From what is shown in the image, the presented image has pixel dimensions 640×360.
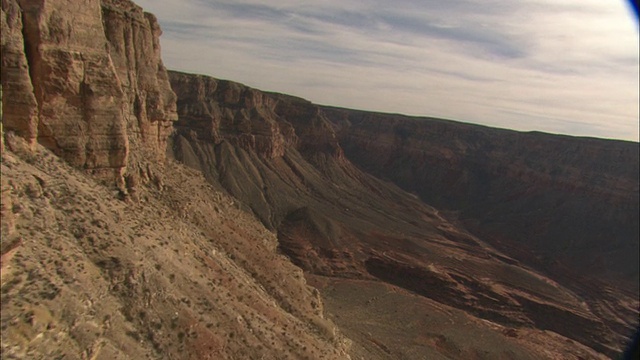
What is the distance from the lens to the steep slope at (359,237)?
164 ft

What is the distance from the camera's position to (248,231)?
112ft

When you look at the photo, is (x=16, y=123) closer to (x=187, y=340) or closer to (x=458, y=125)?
(x=187, y=340)

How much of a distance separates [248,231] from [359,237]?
34.2 metres

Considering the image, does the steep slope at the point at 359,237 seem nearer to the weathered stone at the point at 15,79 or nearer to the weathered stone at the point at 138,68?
the weathered stone at the point at 138,68

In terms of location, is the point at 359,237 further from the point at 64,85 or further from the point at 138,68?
the point at 64,85

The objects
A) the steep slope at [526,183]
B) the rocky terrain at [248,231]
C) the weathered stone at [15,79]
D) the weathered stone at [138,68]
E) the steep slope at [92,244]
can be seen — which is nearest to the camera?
the steep slope at [92,244]

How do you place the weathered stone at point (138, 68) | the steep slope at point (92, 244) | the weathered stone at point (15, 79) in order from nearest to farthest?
the steep slope at point (92, 244)
the weathered stone at point (15, 79)
the weathered stone at point (138, 68)

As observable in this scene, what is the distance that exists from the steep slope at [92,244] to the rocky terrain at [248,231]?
0.08m

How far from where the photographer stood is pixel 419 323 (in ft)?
135

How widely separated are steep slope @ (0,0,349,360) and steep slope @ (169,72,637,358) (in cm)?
1271

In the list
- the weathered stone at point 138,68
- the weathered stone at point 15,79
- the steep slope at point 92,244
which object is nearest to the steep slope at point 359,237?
the steep slope at point 92,244

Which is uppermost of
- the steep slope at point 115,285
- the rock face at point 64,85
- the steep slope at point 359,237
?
the rock face at point 64,85

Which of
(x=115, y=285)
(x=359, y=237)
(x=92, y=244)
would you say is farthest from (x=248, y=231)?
(x=359, y=237)

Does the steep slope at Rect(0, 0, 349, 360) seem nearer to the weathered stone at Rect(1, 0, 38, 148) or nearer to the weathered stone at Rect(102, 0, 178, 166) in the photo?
the weathered stone at Rect(1, 0, 38, 148)
